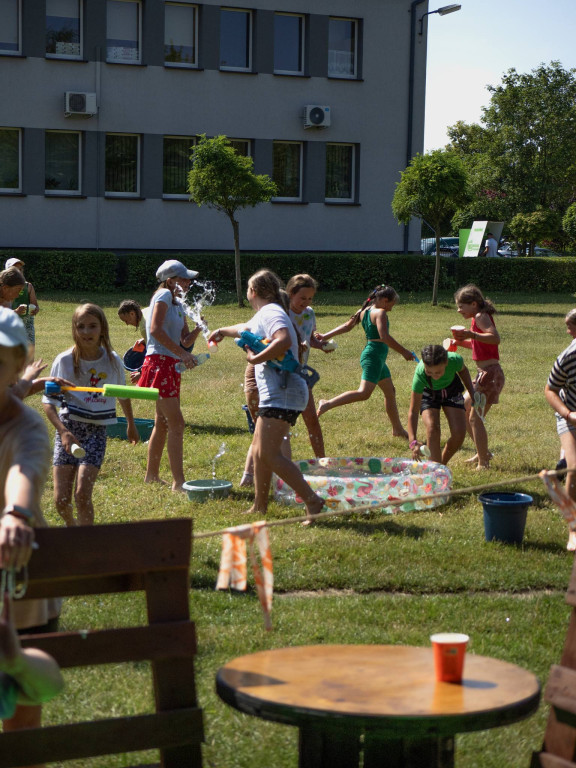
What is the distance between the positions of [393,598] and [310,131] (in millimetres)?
27688

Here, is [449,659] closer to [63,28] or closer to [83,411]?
[83,411]

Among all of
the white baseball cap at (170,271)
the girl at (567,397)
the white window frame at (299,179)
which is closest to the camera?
the girl at (567,397)

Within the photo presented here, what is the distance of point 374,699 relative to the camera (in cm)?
316

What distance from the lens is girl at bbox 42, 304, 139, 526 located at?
6504 millimetres

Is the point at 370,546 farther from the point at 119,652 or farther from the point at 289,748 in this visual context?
the point at 119,652

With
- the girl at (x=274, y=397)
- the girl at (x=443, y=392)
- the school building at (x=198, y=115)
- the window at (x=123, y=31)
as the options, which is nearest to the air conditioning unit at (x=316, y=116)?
the school building at (x=198, y=115)

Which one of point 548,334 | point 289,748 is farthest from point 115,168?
point 289,748

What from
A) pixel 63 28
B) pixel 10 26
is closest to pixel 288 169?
pixel 63 28

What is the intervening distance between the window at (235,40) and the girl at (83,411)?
26.4 metres

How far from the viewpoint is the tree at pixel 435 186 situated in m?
25.2

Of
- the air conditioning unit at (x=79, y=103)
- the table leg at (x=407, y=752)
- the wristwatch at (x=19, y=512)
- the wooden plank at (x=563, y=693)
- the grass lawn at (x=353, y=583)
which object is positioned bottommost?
the grass lawn at (x=353, y=583)

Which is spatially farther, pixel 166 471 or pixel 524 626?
pixel 166 471

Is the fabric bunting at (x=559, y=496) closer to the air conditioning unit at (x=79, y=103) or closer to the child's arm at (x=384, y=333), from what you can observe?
the child's arm at (x=384, y=333)

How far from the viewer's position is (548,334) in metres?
22.3
